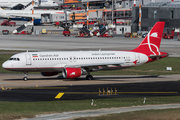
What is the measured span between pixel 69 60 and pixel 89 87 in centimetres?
A: 797

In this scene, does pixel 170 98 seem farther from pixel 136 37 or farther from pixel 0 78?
pixel 136 37

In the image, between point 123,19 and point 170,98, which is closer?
point 170,98

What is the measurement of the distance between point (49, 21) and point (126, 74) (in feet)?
450

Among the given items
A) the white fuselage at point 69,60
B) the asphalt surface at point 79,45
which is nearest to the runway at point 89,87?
the white fuselage at point 69,60

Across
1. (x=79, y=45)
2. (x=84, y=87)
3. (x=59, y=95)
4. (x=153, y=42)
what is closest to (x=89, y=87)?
(x=84, y=87)

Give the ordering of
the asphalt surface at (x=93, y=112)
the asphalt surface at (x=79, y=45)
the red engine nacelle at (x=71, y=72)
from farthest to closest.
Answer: the asphalt surface at (x=79, y=45) < the red engine nacelle at (x=71, y=72) < the asphalt surface at (x=93, y=112)

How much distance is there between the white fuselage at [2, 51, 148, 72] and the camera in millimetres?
51156

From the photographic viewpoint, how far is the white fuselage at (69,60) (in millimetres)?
51156

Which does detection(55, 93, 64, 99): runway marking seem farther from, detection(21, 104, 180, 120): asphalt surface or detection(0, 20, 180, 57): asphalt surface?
detection(0, 20, 180, 57): asphalt surface

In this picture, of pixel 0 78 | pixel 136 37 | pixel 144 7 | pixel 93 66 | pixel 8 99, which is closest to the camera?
pixel 8 99

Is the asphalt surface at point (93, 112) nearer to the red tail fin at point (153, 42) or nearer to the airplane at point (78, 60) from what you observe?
the airplane at point (78, 60)

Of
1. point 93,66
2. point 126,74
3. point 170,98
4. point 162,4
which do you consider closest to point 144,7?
point 162,4

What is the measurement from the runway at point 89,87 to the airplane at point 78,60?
6.27 ft

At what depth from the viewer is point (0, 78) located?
55.4 meters
